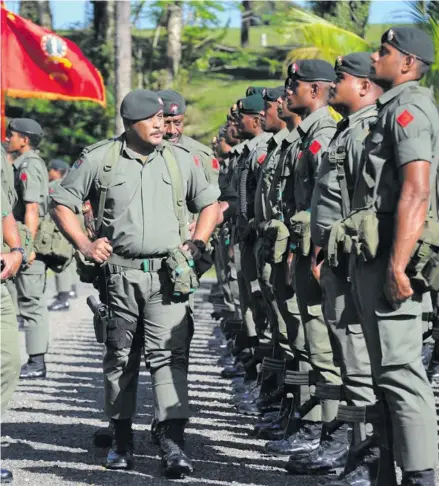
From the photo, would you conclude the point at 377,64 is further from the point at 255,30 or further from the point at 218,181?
the point at 255,30

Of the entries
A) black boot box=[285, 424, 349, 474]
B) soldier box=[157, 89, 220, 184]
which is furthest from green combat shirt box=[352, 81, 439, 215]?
soldier box=[157, 89, 220, 184]

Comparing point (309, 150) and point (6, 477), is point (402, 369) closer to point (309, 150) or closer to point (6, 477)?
point (309, 150)

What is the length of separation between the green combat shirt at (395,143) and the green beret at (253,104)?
5.51m

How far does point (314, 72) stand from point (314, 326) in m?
1.70

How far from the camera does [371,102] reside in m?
7.06

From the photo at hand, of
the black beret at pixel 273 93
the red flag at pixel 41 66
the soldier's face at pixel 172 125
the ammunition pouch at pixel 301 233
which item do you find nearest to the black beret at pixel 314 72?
the ammunition pouch at pixel 301 233

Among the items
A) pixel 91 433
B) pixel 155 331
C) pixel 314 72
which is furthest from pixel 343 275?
pixel 91 433

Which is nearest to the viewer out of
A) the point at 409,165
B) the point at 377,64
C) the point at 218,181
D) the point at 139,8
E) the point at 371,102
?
the point at 409,165

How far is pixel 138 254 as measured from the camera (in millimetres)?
7160

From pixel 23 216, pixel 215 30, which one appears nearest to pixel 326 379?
pixel 23 216

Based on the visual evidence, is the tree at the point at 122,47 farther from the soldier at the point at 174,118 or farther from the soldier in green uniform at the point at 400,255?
the soldier in green uniform at the point at 400,255

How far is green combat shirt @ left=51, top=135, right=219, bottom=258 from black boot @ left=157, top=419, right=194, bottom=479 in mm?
980

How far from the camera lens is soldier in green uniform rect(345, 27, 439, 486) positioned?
533 cm

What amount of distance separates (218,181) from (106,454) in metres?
2.01
